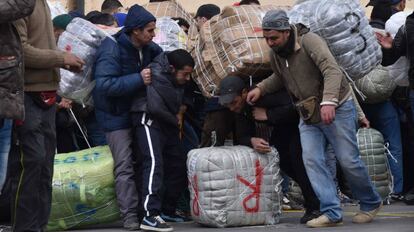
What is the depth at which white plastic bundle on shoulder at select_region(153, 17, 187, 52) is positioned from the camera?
973cm

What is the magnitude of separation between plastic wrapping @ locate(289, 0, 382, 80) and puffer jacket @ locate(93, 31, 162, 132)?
132cm

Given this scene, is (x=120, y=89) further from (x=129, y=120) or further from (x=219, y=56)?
(x=219, y=56)

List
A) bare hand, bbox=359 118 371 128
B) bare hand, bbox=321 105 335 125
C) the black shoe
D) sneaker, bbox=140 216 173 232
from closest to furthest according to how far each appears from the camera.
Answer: bare hand, bbox=321 105 335 125 → sneaker, bbox=140 216 173 232 → the black shoe → bare hand, bbox=359 118 371 128

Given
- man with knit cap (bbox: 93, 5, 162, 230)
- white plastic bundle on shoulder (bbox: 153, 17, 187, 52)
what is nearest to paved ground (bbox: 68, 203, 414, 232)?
man with knit cap (bbox: 93, 5, 162, 230)

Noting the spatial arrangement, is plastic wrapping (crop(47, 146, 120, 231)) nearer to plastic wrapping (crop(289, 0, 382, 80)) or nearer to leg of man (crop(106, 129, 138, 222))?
leg of man (crop(106, 129, 138, 222))

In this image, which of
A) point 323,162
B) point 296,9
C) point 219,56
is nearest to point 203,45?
point 219,56

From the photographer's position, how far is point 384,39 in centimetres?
Answer: 1075

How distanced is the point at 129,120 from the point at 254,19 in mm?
1370

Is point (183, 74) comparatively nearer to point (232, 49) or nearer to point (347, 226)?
point (232, 49)

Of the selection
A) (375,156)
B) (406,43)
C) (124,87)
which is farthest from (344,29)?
(375,156)

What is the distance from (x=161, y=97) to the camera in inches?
354

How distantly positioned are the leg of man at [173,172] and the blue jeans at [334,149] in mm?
1137

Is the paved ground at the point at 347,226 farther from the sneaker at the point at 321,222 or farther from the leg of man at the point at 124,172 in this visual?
the leg of man at the point at 124,172

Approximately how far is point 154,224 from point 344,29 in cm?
220
